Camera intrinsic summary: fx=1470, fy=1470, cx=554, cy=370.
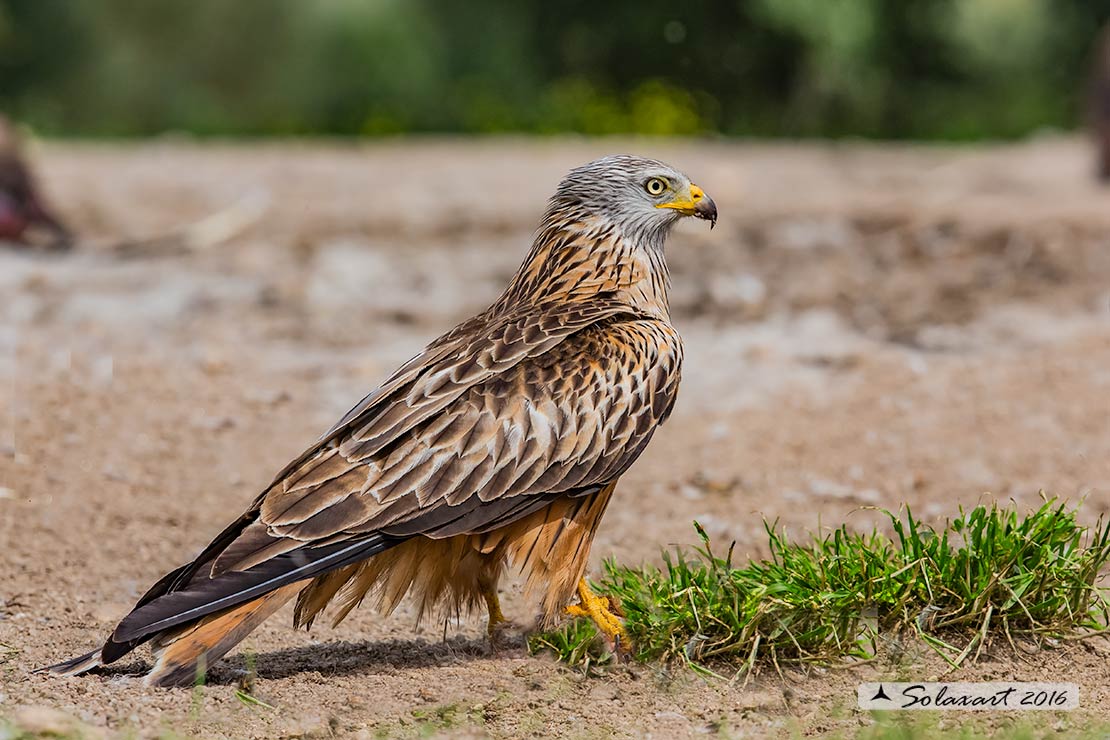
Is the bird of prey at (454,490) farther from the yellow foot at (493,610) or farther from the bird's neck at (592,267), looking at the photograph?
the bird's neck at (592,267)

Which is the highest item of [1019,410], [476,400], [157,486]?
[476,400]

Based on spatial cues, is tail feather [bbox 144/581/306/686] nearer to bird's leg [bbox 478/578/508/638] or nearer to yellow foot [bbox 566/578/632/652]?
bird's leg [bbox 478/578/508/638]

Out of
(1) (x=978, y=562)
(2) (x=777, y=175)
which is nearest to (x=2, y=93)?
(2) (x=777, y=175)

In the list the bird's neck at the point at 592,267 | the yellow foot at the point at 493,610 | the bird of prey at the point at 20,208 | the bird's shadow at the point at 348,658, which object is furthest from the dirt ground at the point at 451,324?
the bird's neck at the point at 592,267

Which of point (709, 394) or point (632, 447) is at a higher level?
point (632, 447)

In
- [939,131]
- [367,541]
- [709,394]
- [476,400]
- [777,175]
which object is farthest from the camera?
[939,131]

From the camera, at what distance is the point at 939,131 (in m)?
19.3

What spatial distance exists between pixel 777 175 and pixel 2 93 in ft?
38.2

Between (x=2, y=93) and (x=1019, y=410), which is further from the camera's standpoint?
(x=2, y=93)

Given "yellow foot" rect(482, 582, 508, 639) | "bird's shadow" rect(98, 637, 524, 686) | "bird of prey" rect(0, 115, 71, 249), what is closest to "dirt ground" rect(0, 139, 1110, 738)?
Answer: "bird's shadow" rect(98, 637, 524, 686)

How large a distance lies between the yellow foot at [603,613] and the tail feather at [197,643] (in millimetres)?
938

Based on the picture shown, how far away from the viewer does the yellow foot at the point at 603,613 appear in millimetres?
4172

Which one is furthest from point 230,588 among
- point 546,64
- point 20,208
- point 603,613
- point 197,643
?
point 546,64

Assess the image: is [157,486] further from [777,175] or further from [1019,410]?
[777,175]
